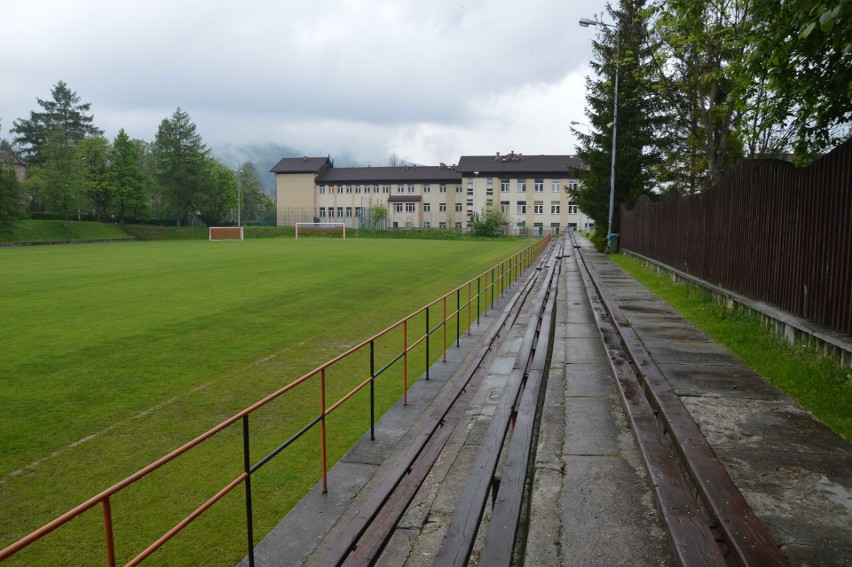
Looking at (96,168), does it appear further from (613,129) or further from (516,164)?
(613,129)

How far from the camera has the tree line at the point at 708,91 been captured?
1041cm

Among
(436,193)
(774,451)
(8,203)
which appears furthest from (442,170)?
(774,451)

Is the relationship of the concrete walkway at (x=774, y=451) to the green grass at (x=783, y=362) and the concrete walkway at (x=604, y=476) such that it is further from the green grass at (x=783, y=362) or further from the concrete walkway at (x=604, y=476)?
the green grass at (x=783, y=362)

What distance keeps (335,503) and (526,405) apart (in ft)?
10.1

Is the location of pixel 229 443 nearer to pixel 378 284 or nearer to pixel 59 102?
pixel 378 284

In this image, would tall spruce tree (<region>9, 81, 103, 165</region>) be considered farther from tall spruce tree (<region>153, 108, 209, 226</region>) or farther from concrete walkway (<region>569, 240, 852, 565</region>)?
concrete walkway (<region>569, 240, 852, 565</region>)

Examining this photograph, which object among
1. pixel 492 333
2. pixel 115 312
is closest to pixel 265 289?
pixel 115 312

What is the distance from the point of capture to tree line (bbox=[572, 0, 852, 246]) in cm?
1041

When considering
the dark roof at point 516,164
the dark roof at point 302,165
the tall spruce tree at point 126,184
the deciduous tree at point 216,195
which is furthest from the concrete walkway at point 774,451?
the dark roof at point 302,165

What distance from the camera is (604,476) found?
5699 millimetres

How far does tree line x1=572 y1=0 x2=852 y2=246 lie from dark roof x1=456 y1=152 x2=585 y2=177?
6212 centimetres

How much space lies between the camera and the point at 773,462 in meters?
5.59

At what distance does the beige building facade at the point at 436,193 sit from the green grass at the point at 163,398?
85.3 metres

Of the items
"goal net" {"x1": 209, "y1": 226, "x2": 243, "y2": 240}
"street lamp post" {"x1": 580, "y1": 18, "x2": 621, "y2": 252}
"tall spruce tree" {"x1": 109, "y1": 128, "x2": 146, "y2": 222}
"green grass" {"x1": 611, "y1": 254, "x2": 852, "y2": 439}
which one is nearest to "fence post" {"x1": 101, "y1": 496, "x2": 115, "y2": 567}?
"green grass" {"x1": 611, "y1": 254, "x2": 852, "y2": 439}
